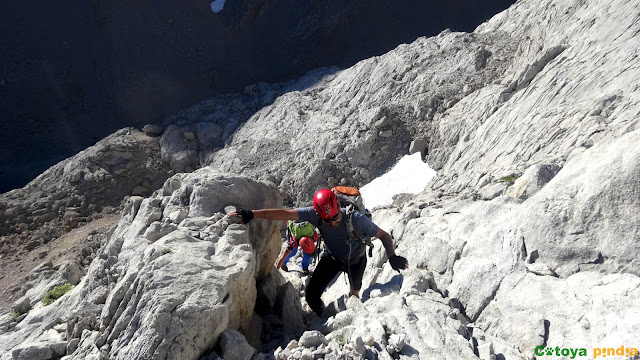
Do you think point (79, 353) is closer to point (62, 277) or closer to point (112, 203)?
point (62, 277)

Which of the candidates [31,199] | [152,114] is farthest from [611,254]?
[152,114]

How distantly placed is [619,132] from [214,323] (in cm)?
924

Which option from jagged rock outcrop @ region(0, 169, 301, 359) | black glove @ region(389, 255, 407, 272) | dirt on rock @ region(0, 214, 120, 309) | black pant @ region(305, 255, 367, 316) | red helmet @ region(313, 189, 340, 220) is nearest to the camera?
jagged rock outcrop @ region(0, 169, 301, 359)

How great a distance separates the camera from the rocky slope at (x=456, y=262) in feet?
19.1

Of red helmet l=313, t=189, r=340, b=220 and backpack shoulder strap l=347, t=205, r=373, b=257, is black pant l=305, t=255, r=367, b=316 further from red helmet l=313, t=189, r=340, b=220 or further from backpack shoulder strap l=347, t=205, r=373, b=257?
red helmet l=313, t=189, r=340, b=220

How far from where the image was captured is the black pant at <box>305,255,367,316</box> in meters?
8.23

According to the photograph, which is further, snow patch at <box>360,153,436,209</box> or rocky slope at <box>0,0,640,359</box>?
snow patch at <box>360,153,436,209</box>

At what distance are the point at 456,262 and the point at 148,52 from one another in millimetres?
36873

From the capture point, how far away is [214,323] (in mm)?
6133

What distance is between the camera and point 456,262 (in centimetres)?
799

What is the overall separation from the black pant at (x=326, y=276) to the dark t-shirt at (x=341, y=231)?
0.69ft
